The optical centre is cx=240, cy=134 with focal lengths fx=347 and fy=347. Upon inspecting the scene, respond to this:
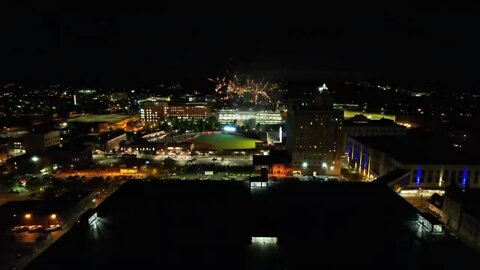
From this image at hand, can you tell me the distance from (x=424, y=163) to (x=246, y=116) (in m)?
20.1

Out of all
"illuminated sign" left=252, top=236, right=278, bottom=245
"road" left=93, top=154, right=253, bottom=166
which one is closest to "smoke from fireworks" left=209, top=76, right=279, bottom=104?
"road" left=93, top=154, right=253, bottom=166

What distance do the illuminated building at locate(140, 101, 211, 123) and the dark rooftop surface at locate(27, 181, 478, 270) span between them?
2449 centimetres

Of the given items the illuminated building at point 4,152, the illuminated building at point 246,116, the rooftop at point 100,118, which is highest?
the illuminated building at point 246,116

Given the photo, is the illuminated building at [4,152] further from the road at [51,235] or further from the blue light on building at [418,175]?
the blue light on building at [418,175]

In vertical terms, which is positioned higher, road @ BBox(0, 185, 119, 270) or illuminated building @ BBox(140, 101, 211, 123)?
illuminated building @ BBox(140, 101, 211, 123)

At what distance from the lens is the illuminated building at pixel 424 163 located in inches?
547

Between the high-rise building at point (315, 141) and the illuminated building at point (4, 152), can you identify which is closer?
the high-rise building at point (315, 141)

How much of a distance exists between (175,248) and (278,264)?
191cm

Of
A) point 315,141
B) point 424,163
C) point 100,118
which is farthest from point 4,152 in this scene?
point 424,163

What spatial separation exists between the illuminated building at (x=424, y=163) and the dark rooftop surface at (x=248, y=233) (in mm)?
5905

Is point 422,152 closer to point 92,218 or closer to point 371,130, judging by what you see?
point 371,130

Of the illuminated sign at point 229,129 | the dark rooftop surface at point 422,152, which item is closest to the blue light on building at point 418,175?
the dark rooftop surface at point 422,152

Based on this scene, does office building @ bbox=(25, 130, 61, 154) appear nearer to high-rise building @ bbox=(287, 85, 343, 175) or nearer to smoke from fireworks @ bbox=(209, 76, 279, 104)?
high-rise building @ bbox=(287, 85, 343, 175)

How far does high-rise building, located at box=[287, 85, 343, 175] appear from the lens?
16.1 m
